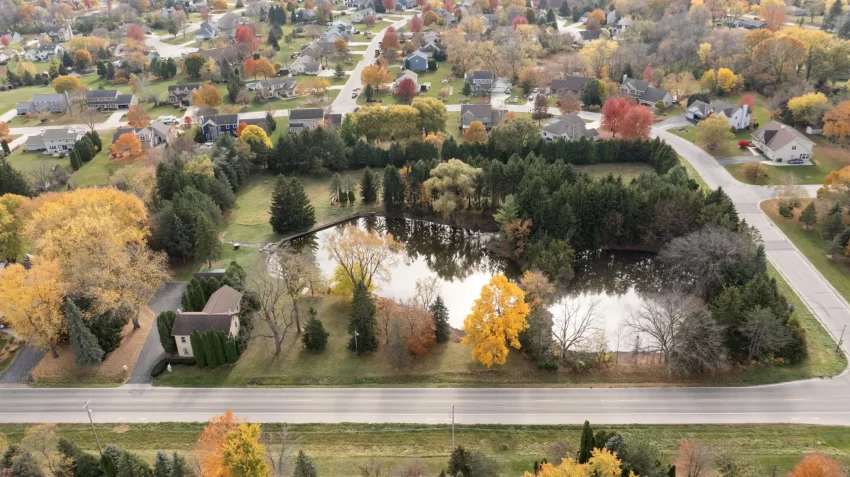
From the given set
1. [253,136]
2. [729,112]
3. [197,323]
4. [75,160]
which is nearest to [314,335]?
[197,323]

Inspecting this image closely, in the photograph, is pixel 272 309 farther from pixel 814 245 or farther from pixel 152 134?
pixel 152 134

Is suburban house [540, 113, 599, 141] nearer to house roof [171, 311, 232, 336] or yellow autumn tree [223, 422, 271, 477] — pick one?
house roof [171, 311, 232, 336]

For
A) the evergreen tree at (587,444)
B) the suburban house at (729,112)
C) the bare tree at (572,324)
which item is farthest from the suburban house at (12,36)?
the evergreen tree at (587,444)

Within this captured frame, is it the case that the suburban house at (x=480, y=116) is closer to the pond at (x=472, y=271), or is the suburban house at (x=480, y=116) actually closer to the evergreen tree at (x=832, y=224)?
the pond at (x=472, y=271)

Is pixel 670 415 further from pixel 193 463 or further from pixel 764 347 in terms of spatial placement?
pixel 193 463

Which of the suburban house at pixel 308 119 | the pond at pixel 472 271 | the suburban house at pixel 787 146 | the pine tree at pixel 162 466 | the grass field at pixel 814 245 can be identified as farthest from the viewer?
the suburban house at pixel 308 119

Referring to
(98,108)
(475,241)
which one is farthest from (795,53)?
(98,108)
